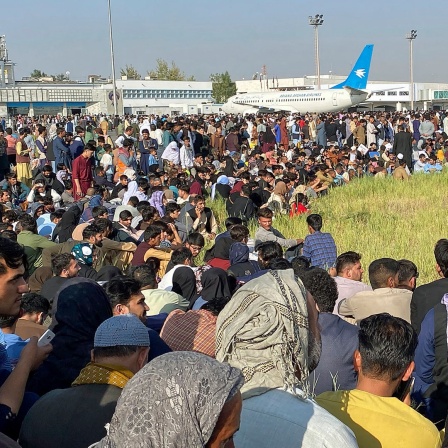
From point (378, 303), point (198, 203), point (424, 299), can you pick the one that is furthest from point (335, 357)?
point (198, 203)

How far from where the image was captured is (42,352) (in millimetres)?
3488

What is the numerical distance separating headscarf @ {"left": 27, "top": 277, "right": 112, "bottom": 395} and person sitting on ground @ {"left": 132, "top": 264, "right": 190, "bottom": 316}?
231cm

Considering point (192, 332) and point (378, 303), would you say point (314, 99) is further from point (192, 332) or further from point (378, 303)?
point (192, 332)

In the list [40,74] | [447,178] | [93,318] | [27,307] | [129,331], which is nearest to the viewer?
[129,331]

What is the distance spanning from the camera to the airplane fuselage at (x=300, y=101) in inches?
2032

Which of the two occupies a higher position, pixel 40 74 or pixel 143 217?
pixel 40 74

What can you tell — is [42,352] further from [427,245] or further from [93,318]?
[427,245]

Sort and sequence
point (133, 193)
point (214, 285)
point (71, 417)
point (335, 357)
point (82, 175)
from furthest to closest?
1. point (82, 175)
2. point (133, 193)
3. point (214, 285)
4. point (335, 357)
5. point (71, 417)

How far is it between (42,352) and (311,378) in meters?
1.66

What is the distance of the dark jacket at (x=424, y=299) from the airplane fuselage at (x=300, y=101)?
46.8 metres

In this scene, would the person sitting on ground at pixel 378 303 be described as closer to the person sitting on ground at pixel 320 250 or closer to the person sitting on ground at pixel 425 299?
the person sitting on ground at pixel 425 299

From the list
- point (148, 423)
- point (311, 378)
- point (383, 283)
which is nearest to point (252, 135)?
point (383, 283)

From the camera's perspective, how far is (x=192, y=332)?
4.95 meters

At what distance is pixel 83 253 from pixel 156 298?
1.87 meters
